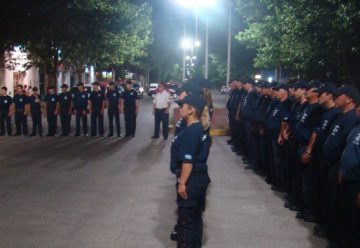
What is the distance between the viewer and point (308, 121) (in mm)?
7469

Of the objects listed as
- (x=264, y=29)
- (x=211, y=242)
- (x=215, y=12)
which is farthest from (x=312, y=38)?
(x=215, y=12)

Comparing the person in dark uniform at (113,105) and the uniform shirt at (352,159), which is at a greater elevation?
the uniform shirt at (352,159)

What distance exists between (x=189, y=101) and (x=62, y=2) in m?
16.0

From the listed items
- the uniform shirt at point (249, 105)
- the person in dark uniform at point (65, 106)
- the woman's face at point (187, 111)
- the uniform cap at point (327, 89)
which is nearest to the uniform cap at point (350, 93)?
the uniform cap at point (327, 89)

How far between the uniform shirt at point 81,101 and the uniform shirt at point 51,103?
0.73 meters

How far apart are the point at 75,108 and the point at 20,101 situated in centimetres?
184

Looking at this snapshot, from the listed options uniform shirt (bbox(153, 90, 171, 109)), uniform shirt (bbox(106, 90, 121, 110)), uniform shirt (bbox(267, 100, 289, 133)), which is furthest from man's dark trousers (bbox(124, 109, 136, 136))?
uniform shirt (bbox(267, 100, 289, 133))

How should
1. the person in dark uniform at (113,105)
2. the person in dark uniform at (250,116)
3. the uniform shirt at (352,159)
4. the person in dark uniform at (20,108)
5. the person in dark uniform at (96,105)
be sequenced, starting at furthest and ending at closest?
the person in dark uniform at (20,108) → the person in dark uniform at (113,105) → the person in dark uniform at (96,105) → the person in dark uniform at (250,116) → the uniform shirt at (352,159)

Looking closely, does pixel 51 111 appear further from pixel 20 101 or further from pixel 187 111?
pixel 187 111

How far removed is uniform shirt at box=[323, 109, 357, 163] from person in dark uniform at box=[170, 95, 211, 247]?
1472 mm

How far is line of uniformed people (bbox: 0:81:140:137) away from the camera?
17.7m

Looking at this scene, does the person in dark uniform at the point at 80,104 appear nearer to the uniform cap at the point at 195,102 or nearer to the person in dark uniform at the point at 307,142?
the person in dark uniform at the point at 307,142

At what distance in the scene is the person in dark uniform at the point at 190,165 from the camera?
5348mm

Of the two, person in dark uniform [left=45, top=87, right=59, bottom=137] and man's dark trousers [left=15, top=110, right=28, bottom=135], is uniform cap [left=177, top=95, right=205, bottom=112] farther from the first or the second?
man's dark trousers [left=15, top=110, right=28, bottom=135]
